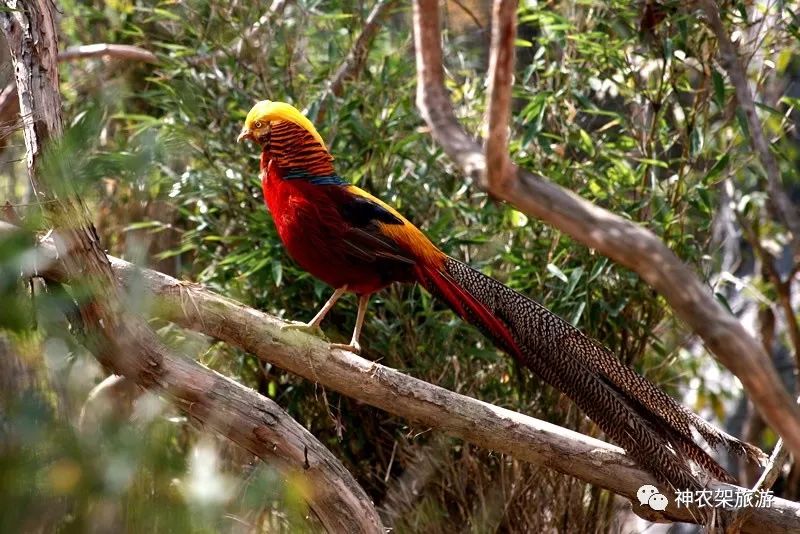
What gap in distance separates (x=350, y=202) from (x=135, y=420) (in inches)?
86.0

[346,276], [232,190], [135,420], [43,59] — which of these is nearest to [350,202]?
[346,276]

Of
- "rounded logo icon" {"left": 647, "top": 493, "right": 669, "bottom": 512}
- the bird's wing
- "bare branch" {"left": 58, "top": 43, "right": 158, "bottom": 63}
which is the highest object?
"bare branch" {"left": 58, "top": 43, "right": 158, "bottom": 63}

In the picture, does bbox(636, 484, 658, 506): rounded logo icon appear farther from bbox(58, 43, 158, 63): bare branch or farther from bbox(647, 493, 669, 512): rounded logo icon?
bbox(58, 43, 158, 63): bare branch

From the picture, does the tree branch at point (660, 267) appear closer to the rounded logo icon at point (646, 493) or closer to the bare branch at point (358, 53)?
the rounded logo icon at point (646, 493)

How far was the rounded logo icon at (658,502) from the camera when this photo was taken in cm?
294

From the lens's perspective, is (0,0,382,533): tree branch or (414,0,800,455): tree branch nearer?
(414,0,800,455): tree branch

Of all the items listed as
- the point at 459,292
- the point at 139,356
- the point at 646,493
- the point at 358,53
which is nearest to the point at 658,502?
the point at 646,493

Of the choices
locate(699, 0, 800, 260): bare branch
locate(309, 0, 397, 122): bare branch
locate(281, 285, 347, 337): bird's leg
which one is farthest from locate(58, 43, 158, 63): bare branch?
locate(699, 0, 800, 260): bare branch

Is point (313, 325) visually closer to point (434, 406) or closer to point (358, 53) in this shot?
point (434, 406)

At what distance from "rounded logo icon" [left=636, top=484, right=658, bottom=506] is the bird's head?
164cm

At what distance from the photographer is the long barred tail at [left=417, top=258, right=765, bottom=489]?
2928 mm

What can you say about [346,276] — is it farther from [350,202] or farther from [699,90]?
[699,90]

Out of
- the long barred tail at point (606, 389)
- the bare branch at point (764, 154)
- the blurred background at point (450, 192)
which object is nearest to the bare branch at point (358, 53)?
the blurred background at point (450, 192)

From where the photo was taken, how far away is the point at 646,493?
9.67ft
